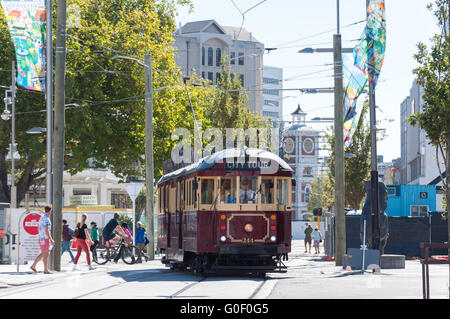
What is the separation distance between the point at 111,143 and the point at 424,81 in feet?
70.5

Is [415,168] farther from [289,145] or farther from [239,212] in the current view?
[239,212]

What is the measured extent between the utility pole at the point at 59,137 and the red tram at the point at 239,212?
3957 mm

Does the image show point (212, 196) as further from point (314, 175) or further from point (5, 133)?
point (314, 175)

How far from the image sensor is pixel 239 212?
22.2m

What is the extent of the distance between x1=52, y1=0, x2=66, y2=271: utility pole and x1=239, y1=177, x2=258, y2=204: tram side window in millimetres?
5493

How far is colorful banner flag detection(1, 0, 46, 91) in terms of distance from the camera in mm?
25266

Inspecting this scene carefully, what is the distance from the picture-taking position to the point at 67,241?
3466 cm

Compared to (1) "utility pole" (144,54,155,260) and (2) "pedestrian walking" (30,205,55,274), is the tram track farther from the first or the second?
(1) "utility pole" (144,54,155,260)

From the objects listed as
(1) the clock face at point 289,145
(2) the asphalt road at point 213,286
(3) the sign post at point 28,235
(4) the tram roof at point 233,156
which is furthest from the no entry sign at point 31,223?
(1) the clock face at point 289,145

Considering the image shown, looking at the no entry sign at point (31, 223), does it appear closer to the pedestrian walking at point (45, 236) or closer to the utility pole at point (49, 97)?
the utility pole at point (49, 97)

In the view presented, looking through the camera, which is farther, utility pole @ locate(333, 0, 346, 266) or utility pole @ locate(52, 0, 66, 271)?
utility pole @ locate(333, 0, 346, 266)

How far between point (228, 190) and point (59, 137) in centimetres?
556

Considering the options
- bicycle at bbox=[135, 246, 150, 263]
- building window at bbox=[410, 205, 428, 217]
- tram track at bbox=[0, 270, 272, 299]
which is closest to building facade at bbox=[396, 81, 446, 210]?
building window at bbox=[410, 205, 428, 217]
